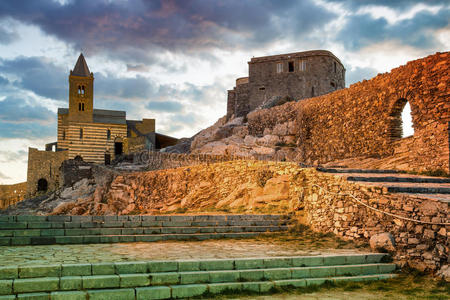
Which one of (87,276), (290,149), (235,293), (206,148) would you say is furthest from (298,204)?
(206,148)

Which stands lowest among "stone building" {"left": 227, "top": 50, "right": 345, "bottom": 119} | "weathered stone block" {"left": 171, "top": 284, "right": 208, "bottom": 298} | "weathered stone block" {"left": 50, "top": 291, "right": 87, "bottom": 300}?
"weathered stone block" {"left": 171, "top": 284, "right": 208, "bottom": 298}

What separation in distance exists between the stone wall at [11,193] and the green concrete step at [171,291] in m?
43.9

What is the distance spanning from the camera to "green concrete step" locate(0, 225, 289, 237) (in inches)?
322

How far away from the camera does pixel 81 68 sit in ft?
143

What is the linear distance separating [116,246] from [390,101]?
37.7 ft

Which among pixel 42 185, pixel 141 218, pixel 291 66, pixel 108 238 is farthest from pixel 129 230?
pixel 42 185

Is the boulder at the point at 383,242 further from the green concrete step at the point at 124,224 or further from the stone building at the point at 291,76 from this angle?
the stone building at the point at 291,76

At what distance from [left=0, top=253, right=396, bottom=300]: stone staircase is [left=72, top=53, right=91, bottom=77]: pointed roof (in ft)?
136

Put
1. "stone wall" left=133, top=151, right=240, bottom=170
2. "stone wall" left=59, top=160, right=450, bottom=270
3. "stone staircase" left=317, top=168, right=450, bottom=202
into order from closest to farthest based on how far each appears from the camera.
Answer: "stone wall" left=59, top=160, right=450, bottom=270 → "stone staircase" left=317, top=168, right=450, bottom=202 → "stone wall" left=133, top=151, right=240, bottom=170

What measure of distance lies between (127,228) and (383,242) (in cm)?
580

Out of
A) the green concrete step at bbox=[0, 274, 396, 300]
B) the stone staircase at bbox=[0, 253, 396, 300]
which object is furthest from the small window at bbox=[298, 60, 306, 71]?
the green concrete step at bbox=[0, 274, 396, 300]

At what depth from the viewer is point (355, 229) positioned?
847 centimetres

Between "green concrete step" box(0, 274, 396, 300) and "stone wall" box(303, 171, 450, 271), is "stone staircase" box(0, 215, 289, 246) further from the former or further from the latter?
"green concrete step" box(0, 274, 396, 300)

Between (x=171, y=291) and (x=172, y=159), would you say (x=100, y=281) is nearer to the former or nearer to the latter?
(x=171, y=291)
